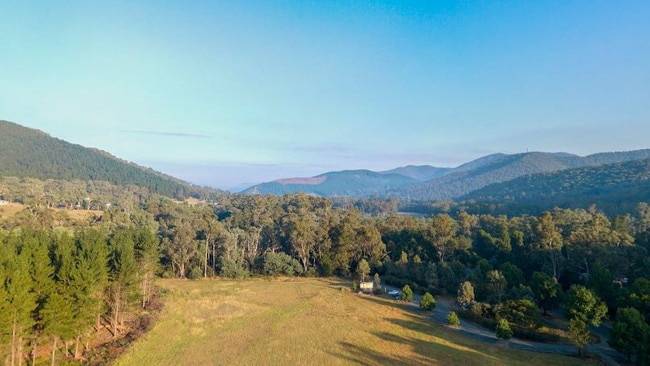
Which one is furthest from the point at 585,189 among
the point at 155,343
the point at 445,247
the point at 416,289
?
the point at 155,343

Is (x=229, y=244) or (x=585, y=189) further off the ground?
(x=585, y=189)

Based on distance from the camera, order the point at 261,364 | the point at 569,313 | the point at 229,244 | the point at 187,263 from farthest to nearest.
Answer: the point at 229,244
the point at 187,263
the point at 569,313
the point at 261,364

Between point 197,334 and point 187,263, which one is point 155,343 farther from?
point 187,263

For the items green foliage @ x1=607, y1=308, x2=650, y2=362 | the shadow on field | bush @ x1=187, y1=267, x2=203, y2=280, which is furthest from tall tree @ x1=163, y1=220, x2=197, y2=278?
green foliage @ x1=607, y1=308, x2=650, y2=362

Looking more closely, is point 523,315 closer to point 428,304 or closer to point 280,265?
point 428,304

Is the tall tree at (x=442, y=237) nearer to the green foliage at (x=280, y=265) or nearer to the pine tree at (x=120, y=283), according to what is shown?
the green foliage at (x=280, y=265)

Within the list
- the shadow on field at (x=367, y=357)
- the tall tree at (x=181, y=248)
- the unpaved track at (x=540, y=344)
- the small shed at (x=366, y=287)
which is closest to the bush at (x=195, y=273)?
the tall tree at (x=181, y=248)

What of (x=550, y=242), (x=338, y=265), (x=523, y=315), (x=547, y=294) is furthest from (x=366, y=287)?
(x=550, y=242)

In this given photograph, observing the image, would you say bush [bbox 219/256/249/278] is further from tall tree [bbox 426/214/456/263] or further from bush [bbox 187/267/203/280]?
tall tree [bbox 426/214/456/263]
